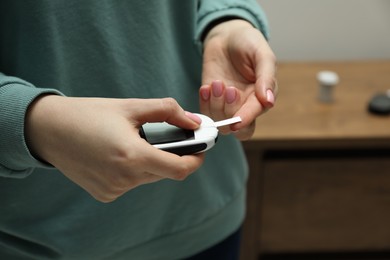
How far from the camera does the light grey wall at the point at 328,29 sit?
5.25ft

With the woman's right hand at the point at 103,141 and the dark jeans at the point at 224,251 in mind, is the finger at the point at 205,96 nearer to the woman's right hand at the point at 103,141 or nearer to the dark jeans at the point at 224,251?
the woman's right hand at the point at 103,141

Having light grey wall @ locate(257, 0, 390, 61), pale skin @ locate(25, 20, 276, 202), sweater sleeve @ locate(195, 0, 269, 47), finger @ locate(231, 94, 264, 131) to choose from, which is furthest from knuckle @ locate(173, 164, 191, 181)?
light grey wall @ locate(257, 0, 390, 61)

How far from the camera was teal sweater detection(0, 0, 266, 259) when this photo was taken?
566 mm

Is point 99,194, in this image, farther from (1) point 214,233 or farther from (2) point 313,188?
(2) point 313,188

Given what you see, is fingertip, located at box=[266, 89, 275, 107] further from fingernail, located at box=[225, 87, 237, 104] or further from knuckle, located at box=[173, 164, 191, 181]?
knuckle, located at box=[173, 164, 191, 181]

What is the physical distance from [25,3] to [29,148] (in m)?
0.16

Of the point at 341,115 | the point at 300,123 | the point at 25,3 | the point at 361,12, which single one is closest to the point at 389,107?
the point at 341,115

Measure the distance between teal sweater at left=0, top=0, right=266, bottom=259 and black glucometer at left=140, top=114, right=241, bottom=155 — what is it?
0.10 meters

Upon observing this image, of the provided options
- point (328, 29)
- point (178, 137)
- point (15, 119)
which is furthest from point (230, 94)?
point (328, 29)

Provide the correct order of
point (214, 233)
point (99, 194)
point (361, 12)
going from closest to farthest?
point (99, 194) → point (214, 233) → point (361, 12)

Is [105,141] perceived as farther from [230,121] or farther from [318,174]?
[318,174]

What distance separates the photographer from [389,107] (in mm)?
1357

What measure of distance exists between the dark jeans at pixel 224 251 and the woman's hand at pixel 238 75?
21 centimetres

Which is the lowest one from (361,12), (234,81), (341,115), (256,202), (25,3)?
(256,202)
